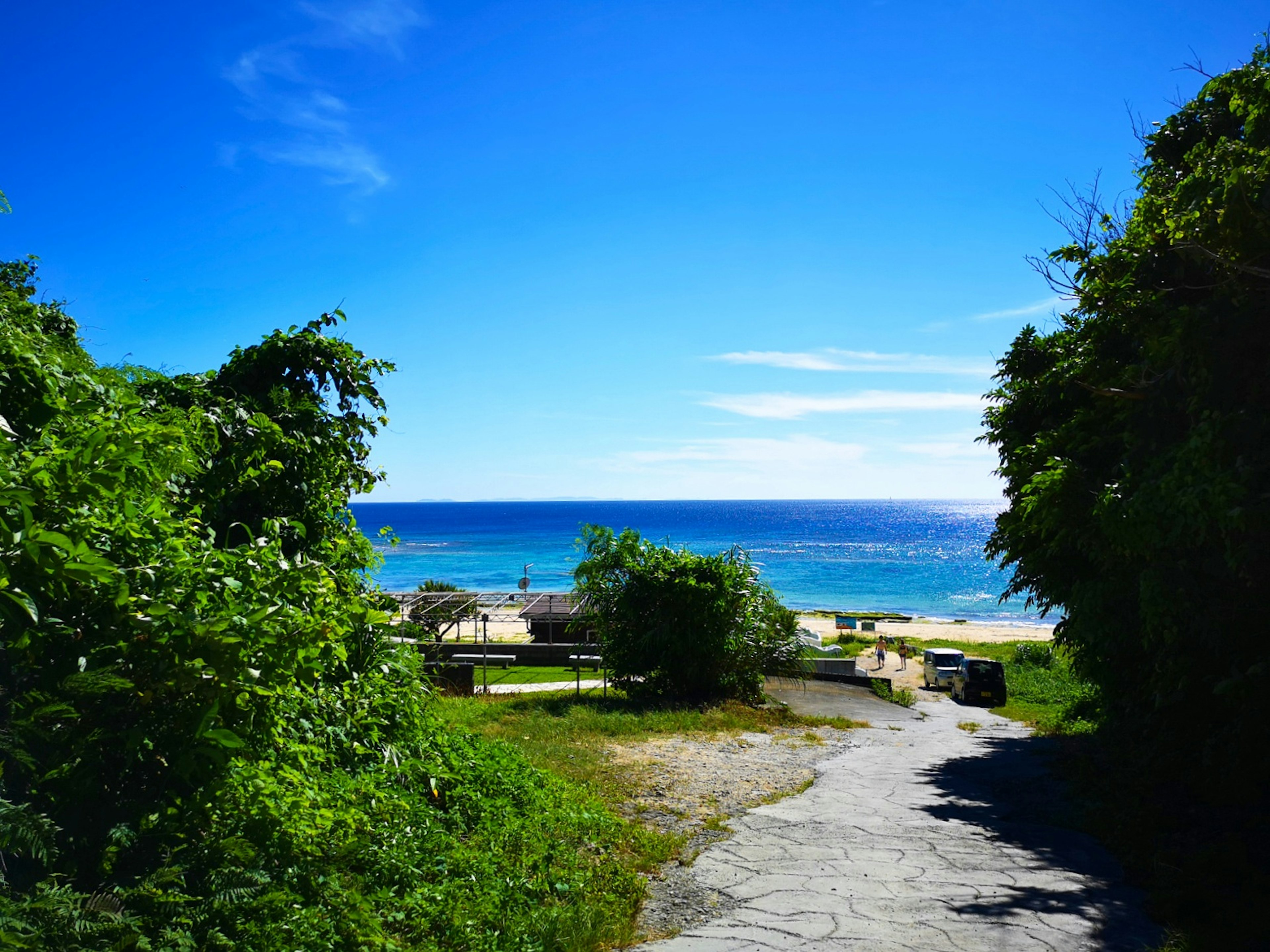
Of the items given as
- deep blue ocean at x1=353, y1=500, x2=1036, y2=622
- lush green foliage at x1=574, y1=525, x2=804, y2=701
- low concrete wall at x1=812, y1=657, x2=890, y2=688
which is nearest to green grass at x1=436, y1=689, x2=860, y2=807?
lush green foliage at x1=574, y1=525, x2=804, y2=701

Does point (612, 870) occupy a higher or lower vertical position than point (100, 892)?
lower

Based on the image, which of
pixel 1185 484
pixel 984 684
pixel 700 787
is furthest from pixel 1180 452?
pixel 984 684

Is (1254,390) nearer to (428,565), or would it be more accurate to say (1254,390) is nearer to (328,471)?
(328,471)

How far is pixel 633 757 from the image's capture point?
11391mm

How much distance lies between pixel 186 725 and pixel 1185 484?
831 cm

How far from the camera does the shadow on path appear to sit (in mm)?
6121

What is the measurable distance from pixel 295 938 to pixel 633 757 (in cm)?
779

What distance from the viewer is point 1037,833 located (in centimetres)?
875

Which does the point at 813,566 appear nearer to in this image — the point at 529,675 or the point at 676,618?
the point at 529,675

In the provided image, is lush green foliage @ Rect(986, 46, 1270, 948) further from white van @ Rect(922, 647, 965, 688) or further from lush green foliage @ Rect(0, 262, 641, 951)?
white van @ Rect(922, 647, 965, 688)

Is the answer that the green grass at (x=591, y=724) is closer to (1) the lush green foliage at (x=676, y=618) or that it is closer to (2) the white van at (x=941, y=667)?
(1) the lush green foliage at (x=676, y=618)

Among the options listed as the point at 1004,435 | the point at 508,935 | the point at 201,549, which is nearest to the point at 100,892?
the point at 201,549

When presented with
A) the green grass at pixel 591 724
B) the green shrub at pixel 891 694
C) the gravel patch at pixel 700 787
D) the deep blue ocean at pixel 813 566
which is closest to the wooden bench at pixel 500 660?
the green grass at pixel 591 724

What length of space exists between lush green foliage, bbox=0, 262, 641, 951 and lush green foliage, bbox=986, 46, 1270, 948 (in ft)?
17.7
